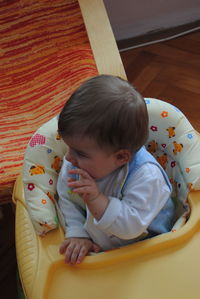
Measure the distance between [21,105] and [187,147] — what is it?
0.55 meters

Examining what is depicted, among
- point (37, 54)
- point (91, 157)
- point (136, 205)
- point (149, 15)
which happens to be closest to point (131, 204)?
point (136, 205)

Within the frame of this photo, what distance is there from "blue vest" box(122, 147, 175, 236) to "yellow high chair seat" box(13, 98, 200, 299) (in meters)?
0.03

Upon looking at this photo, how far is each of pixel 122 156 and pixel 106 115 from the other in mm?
95

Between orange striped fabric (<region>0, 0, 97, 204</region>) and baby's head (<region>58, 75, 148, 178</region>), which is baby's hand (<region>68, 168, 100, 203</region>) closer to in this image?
baby's head (<region>58, 75, 148, 178</region>)

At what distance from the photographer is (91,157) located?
2.36 feet

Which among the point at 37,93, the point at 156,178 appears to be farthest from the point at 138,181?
the point at 37,93

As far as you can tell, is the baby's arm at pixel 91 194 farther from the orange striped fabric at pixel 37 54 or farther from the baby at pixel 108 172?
the orange striped fabric at pixel 37 54

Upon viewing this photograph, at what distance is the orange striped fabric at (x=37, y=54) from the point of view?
1.20 m

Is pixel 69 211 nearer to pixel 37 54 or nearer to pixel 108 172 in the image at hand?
pixel 108 172

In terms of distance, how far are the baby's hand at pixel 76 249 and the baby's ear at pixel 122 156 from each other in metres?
0.17

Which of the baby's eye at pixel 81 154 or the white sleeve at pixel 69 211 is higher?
the baby's eye at pixel 81 154

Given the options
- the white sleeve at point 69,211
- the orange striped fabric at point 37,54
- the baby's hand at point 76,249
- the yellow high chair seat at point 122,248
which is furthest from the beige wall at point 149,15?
the baby's hand at point 76,249

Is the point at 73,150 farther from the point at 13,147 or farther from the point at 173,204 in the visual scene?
the point at 13,147

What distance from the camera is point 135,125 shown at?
2.26 feet
